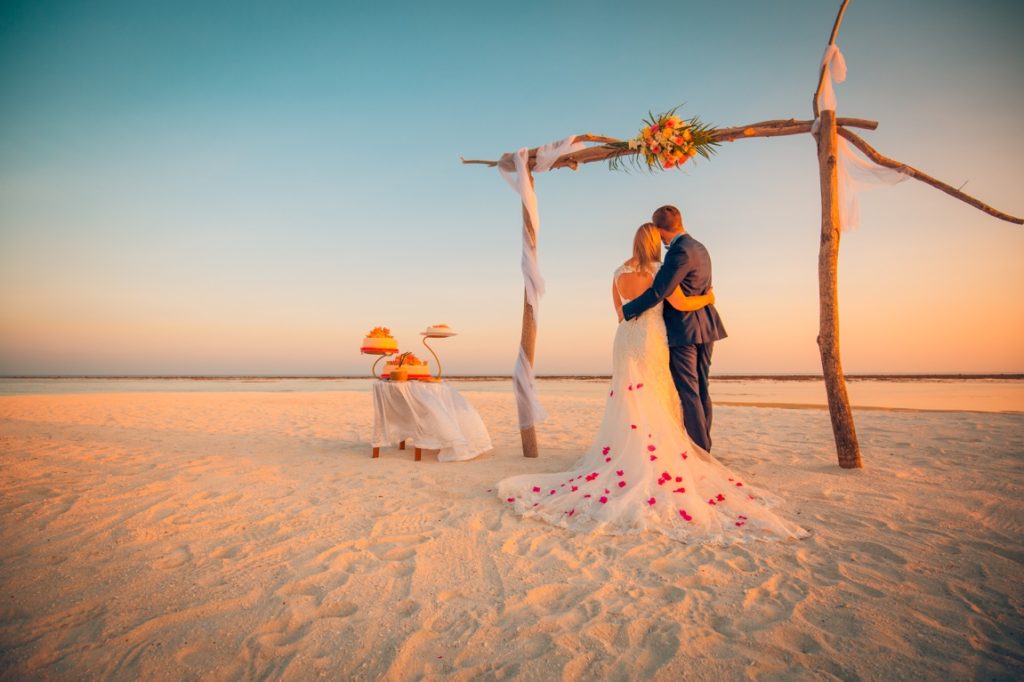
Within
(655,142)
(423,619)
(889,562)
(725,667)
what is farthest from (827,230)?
(423,619)

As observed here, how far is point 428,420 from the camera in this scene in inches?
222

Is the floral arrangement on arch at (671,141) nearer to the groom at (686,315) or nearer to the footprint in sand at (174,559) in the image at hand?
the groom at (686,315)

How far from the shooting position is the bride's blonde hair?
4133 millimetres

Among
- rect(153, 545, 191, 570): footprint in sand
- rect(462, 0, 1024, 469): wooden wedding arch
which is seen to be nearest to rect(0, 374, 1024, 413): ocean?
rect(462, 0, 1024, 469): wooden wedding arch

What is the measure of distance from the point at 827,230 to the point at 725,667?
492 centimetres

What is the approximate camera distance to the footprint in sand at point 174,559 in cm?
260

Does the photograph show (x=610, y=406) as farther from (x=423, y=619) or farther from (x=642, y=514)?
(x=423, y=619)

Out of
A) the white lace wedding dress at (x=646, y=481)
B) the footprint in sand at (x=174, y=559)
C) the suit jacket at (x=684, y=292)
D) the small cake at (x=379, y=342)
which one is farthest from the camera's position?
the small cake at (x=379, y=342)

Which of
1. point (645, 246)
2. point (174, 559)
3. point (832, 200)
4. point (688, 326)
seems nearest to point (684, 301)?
point (688, 326)

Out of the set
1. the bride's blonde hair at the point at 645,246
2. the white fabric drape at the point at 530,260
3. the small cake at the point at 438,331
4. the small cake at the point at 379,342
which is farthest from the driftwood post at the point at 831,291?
the small cake at the point at 379,342

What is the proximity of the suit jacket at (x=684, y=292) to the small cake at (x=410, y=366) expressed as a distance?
2848 millimetres

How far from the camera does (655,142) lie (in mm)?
4953

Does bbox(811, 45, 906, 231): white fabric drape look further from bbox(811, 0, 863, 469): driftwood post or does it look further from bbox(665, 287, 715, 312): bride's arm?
bbox(665, 287, 715, 312): bride's arm

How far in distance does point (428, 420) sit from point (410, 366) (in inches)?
29.2
